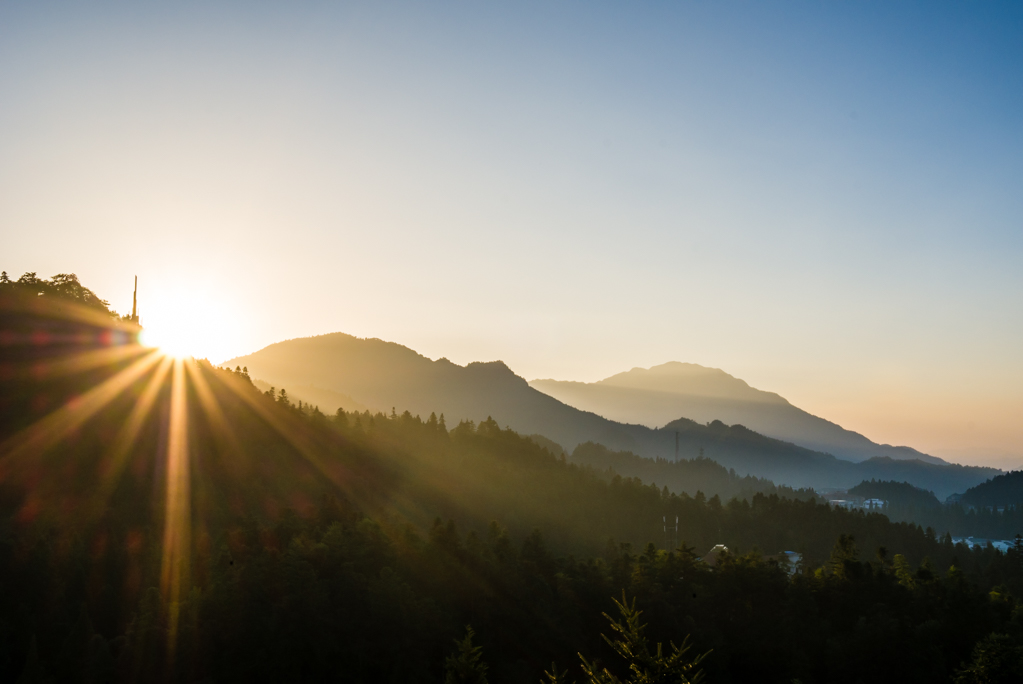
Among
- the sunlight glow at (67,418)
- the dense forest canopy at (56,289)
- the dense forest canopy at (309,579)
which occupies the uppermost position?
Result: the dense forest canopy at (56,289)

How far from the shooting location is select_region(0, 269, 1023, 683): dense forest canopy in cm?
6344

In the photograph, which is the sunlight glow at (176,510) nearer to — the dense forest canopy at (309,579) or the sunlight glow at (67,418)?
the dense forest canopy at (309,579)

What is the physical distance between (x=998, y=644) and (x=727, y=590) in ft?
98.5

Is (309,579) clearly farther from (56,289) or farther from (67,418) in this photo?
(56,289)

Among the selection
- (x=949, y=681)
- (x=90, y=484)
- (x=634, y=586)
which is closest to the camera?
(x=949, y=681)

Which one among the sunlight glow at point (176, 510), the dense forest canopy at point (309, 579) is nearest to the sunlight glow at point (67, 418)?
the dense forest canopy at point (309, 579)

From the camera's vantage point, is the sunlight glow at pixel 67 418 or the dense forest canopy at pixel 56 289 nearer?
the sunlight glow at pixel 67 418

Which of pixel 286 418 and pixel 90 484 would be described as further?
pixel 286 418

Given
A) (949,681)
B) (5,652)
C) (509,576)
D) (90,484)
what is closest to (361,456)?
(90,484)

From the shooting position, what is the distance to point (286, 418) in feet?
512

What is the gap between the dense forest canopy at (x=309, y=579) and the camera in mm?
63438

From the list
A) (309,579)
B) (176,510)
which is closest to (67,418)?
(176,510)

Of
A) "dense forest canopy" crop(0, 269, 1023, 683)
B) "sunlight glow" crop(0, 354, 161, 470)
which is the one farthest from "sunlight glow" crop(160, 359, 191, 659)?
"sunlight glow" crop(0, 354, 161, 470)

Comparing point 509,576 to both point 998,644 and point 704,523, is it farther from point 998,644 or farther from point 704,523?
point 704,523
